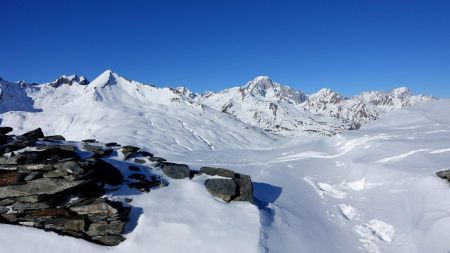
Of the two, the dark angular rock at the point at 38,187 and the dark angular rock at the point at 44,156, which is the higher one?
the dark angular rock at the point at 44,156

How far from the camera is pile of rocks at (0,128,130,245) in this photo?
2059cm

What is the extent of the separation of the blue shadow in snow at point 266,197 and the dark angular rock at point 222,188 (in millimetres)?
1844

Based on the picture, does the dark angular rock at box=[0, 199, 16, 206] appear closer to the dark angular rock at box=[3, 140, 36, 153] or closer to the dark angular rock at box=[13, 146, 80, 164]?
the dark angular rock at box=[13, 146, 80, 164]

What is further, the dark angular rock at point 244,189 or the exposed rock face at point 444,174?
the exposed rock face at point 444,174

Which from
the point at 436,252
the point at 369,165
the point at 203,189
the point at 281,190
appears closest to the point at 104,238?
the point at 203,189

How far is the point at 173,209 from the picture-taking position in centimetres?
2262

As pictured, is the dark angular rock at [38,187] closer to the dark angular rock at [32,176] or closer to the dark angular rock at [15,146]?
the dark angular rock at [32,176]

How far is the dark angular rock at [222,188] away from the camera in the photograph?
80.3 ft

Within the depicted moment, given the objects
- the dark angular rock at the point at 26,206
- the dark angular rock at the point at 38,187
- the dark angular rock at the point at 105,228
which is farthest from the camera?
the dark angular rock at the point at 38,187

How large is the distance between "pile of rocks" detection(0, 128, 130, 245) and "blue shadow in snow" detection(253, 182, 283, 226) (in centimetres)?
804

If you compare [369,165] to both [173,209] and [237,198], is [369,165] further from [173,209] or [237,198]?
[173,209]

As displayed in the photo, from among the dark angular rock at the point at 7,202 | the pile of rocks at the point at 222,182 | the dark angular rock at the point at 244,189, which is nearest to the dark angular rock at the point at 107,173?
the pile of rocks at the point at 222,182

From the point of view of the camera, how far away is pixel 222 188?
24.9 meters

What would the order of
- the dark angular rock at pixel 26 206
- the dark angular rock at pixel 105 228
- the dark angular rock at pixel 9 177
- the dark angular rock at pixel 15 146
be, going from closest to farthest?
the dark angular rock at pixel 105 228 < the dark angular rock at pixel 26 206 < the dark angular rock at pixel 9 177 < the dark angular rock at pixel 15 146
